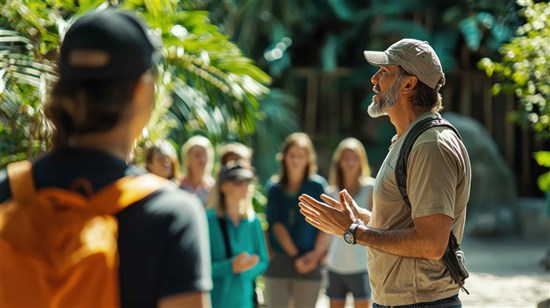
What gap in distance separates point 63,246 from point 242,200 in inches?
168

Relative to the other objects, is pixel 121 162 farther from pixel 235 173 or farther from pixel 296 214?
pixel 296 214

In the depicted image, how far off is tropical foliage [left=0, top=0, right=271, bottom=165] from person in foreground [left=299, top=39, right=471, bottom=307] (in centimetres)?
271

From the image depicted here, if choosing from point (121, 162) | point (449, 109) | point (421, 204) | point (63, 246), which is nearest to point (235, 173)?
point (421, 204)

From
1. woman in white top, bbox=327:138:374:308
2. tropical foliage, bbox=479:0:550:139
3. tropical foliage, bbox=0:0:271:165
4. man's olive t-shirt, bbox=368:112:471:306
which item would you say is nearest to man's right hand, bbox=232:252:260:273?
woman in white top, bbox=327:138:374:308

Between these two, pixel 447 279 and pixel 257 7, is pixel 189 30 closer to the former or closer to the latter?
pixel 447 279

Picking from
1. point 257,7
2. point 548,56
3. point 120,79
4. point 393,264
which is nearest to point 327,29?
point 257,7

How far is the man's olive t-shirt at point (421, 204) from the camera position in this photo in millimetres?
3326

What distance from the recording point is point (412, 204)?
132 inches

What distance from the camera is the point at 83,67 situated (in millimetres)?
1991

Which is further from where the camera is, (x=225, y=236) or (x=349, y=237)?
(x=225, y=236)

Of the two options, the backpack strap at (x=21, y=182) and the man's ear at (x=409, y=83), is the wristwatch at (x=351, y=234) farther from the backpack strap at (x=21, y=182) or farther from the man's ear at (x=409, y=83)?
the backpack strap at (x=21, y=182)

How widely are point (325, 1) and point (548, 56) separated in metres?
15.9

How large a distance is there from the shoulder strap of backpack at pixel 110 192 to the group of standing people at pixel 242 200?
2cm

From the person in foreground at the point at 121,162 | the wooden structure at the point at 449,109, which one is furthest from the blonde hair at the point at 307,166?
the wooden structure at the point at 449,109
